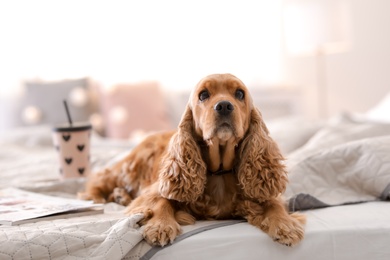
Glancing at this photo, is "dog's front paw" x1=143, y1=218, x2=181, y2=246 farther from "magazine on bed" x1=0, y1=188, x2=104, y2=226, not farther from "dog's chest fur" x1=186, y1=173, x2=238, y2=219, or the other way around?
"magazine on bed" x1=0, y1=188, x2=104, y2=226

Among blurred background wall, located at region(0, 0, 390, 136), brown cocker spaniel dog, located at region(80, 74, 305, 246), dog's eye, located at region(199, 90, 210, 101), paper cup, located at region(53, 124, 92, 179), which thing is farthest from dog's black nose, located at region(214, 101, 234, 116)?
blurred background wall, located at region(0, 0, 390, 136)

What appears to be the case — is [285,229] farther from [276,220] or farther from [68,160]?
[68,160]

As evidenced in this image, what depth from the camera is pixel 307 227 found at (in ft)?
4.49

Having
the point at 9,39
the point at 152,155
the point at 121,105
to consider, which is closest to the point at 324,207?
the point at 152,155

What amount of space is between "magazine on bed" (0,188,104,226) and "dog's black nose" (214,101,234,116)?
51 centimetres

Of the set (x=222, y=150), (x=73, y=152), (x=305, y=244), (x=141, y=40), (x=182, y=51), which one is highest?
(x=141, y=40)

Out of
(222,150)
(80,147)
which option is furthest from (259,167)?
(80,147)

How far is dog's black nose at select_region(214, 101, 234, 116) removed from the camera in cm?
137

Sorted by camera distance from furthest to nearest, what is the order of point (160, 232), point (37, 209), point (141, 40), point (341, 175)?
1. point (141, 40)
2. point (341, 175)
3. point (37, 209)
4. point (160, 232)

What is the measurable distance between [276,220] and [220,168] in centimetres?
25

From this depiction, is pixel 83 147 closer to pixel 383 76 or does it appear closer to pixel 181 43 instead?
pixel 181 43

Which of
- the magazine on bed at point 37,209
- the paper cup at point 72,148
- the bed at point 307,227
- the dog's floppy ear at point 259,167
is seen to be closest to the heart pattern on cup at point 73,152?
the paper cup at point 72,148

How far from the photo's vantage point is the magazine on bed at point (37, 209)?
144 centimetres

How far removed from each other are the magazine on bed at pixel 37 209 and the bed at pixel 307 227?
0.04 meters
